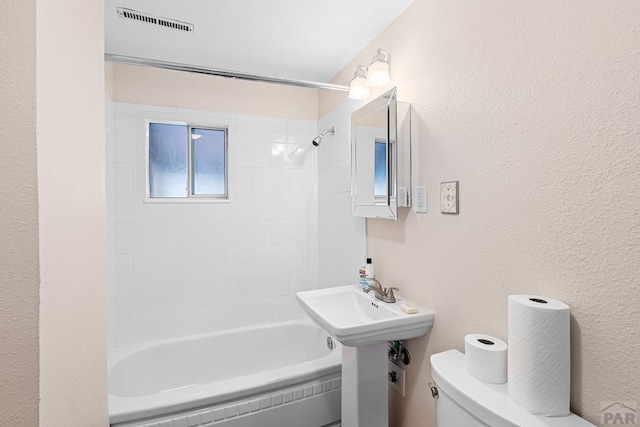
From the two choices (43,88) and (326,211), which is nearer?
(43,88)

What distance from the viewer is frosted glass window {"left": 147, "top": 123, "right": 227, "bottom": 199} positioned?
2.27m

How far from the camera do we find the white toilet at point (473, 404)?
2.60 ft

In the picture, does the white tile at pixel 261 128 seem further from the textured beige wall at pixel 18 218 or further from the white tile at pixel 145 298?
the textured beige wall at pixel 18 218

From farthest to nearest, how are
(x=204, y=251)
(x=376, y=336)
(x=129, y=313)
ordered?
(x=204, y=251) → (x=129, y=313) → (x=376, y=336)

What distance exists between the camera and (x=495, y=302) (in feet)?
3.51

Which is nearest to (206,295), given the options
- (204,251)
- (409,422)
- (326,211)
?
(204,251)

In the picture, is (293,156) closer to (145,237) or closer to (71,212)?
(145,237)

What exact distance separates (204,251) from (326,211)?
1013 mm

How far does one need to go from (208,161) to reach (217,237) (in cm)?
63

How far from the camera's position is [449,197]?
125 cm

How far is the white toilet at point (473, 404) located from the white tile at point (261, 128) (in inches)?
78.2


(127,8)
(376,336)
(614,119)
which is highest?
(127,8)

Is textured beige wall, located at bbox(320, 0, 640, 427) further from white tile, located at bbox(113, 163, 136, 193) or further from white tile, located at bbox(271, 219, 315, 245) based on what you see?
white tile, located at bbox(113, 163, 136, 193)

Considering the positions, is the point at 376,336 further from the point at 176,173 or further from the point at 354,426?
the point at 176,173
